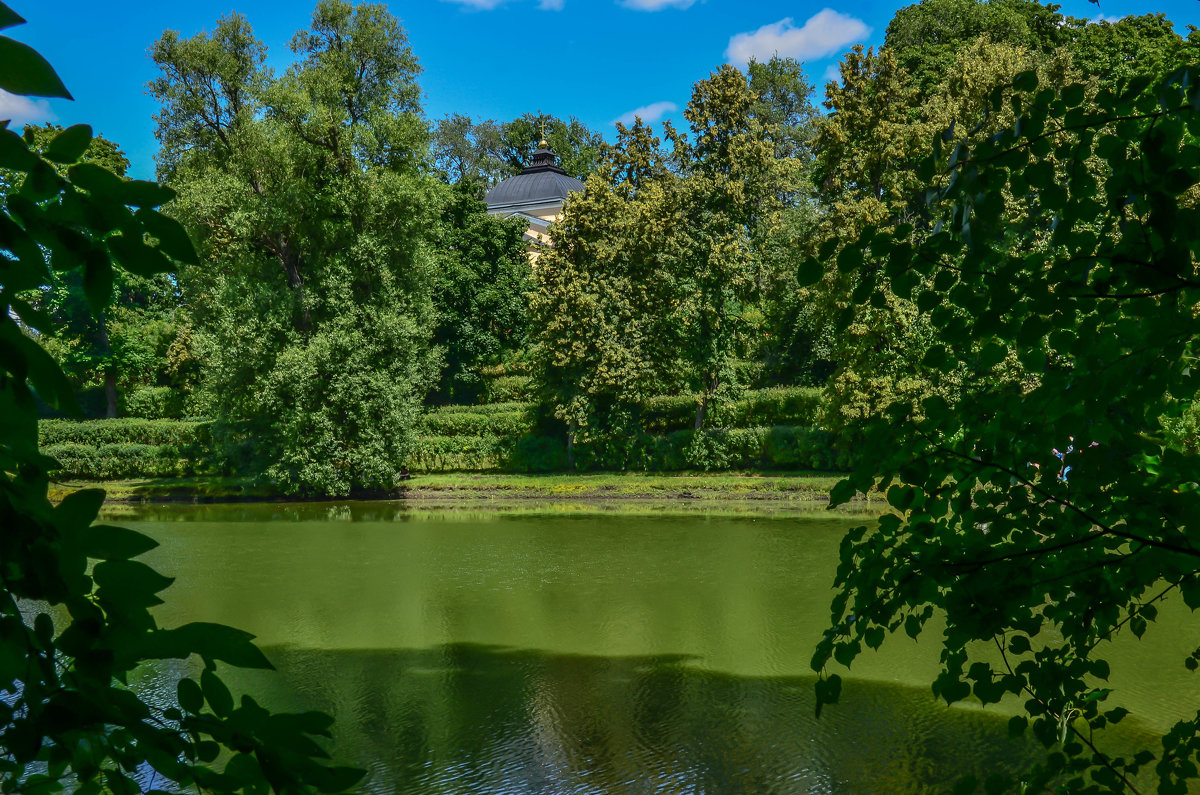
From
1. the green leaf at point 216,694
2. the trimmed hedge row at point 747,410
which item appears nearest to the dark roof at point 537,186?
the trimmed hedge row at point 747,410

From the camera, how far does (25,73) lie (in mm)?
814

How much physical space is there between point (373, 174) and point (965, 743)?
16530 mm

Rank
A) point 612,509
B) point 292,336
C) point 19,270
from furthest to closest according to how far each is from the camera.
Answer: point 292,336
point 612,509
point 19,270

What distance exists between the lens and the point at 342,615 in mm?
9406

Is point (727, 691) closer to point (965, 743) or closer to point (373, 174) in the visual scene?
point (965, 743)

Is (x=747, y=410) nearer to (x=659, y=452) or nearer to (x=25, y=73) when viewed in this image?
(x=659, y=452)

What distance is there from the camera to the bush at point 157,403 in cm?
2847

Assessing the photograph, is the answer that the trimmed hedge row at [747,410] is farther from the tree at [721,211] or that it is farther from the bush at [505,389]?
the bush at [505,389]

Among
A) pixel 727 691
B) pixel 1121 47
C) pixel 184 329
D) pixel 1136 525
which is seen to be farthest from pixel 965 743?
pixel 184 329

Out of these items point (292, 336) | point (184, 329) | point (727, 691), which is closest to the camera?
point (727, 691)

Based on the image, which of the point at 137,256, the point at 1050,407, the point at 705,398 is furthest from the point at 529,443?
the point at 137,256

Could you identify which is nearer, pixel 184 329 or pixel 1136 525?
pixel 1136 525

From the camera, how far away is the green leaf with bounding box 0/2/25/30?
77cm

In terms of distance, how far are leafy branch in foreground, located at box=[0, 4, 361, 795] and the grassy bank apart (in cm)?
1511
